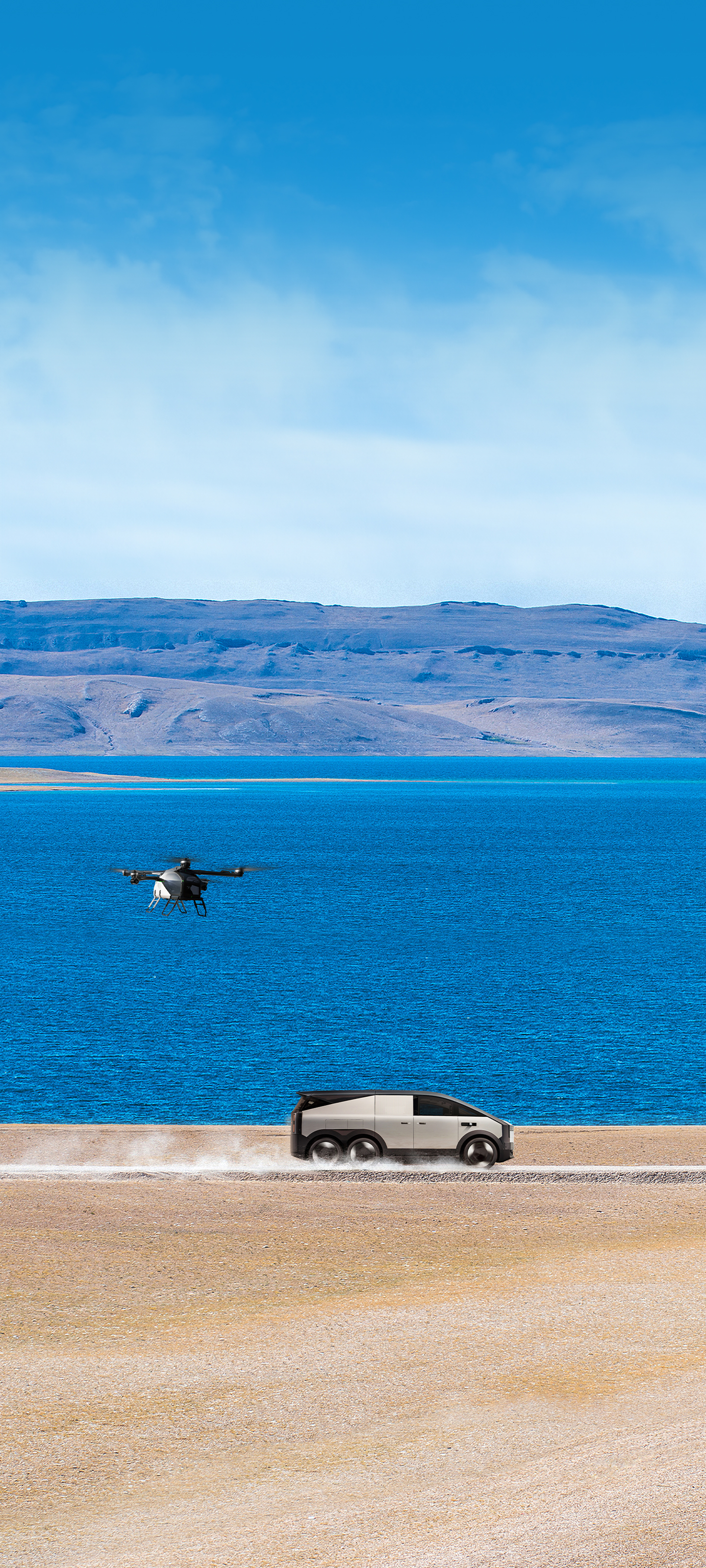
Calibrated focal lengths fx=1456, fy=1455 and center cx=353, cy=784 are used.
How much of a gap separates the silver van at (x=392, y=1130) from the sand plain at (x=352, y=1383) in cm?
350

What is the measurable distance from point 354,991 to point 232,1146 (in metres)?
38.4

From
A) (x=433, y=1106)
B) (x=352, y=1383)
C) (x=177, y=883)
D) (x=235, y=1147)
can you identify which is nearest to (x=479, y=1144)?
(x=433, y=1106)

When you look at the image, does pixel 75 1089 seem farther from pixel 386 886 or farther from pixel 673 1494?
pixel 386 886

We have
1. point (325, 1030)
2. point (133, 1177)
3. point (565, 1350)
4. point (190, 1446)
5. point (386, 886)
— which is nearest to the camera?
point (190, 1446)

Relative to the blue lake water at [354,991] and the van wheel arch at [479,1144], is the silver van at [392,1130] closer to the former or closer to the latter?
the van wheel arch at [479,1144]

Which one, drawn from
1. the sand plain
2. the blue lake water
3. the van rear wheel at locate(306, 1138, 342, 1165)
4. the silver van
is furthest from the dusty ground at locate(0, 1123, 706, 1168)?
the blue lake water

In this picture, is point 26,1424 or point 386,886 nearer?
point 26,1424

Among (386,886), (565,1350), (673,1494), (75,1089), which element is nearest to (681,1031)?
(75,1089)

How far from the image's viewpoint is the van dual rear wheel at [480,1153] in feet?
119

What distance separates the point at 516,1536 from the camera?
16016 mm

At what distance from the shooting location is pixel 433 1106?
35875 mm

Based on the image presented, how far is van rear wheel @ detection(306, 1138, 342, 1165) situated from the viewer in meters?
36.5

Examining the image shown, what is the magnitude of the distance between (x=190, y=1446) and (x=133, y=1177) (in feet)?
57.1

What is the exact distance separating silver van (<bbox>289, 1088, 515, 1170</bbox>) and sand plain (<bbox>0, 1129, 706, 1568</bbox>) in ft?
11.5
